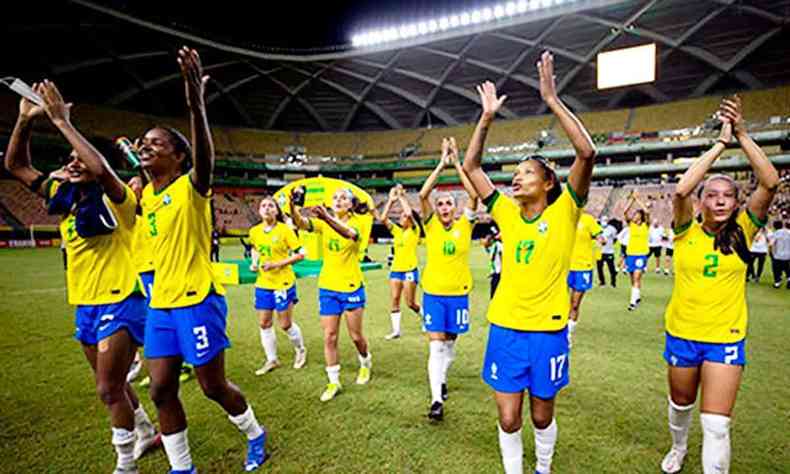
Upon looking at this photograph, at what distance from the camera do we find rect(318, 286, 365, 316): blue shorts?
15.2 feet

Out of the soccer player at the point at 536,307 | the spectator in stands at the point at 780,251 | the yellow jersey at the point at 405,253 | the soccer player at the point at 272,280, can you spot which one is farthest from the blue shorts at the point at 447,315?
the spectator in stands at the point at 780,251

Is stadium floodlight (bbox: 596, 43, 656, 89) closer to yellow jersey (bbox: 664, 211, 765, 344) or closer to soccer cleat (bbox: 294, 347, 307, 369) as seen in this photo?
yellow jersey (bbox: 664, 211, 765, 344)

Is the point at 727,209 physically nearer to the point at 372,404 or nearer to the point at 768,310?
the point at 372,404

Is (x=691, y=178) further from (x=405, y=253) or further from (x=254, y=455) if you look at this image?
(x=405, y=253)

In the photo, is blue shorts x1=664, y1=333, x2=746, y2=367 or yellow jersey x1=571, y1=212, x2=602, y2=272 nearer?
blue shorts x1=664, y1=333, x2=746, y2=367

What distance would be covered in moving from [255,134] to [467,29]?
27.9 metres

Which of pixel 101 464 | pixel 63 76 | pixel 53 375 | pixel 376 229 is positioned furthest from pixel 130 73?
pixel 101 464

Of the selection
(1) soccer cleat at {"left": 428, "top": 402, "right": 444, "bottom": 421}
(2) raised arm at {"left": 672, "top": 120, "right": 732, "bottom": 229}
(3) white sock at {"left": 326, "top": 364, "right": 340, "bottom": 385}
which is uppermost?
(2) raised arm at {"left": 672, "top": 120, "right": 732, "bottom": 229}

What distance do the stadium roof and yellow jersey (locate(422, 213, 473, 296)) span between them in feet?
107

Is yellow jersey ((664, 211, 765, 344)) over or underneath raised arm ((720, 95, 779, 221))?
underneath

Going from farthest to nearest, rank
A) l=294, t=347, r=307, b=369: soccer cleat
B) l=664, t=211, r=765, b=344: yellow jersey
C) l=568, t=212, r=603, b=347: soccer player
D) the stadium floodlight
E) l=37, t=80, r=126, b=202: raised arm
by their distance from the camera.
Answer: the stadium floodlight
l=568, t=212, r=603, b=347: soccer player
l=294, t=347, r=307, b=369: soccer cleat
l=664, t=211, r=765, b=344: yellow jersey
l=37, t=80, r=126, b=202: raised arm

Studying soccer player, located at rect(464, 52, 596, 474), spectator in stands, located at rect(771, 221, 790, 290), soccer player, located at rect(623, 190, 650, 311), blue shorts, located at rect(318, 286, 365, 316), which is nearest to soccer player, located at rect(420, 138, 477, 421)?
blue shorts, located at rect(318, 286, 365, 316)

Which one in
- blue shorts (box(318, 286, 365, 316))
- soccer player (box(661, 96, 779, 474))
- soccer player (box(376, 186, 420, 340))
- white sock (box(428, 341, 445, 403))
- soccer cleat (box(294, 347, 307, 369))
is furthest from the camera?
soccer player (box(376, 186, 420, 340))

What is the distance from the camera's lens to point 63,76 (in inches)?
1375
